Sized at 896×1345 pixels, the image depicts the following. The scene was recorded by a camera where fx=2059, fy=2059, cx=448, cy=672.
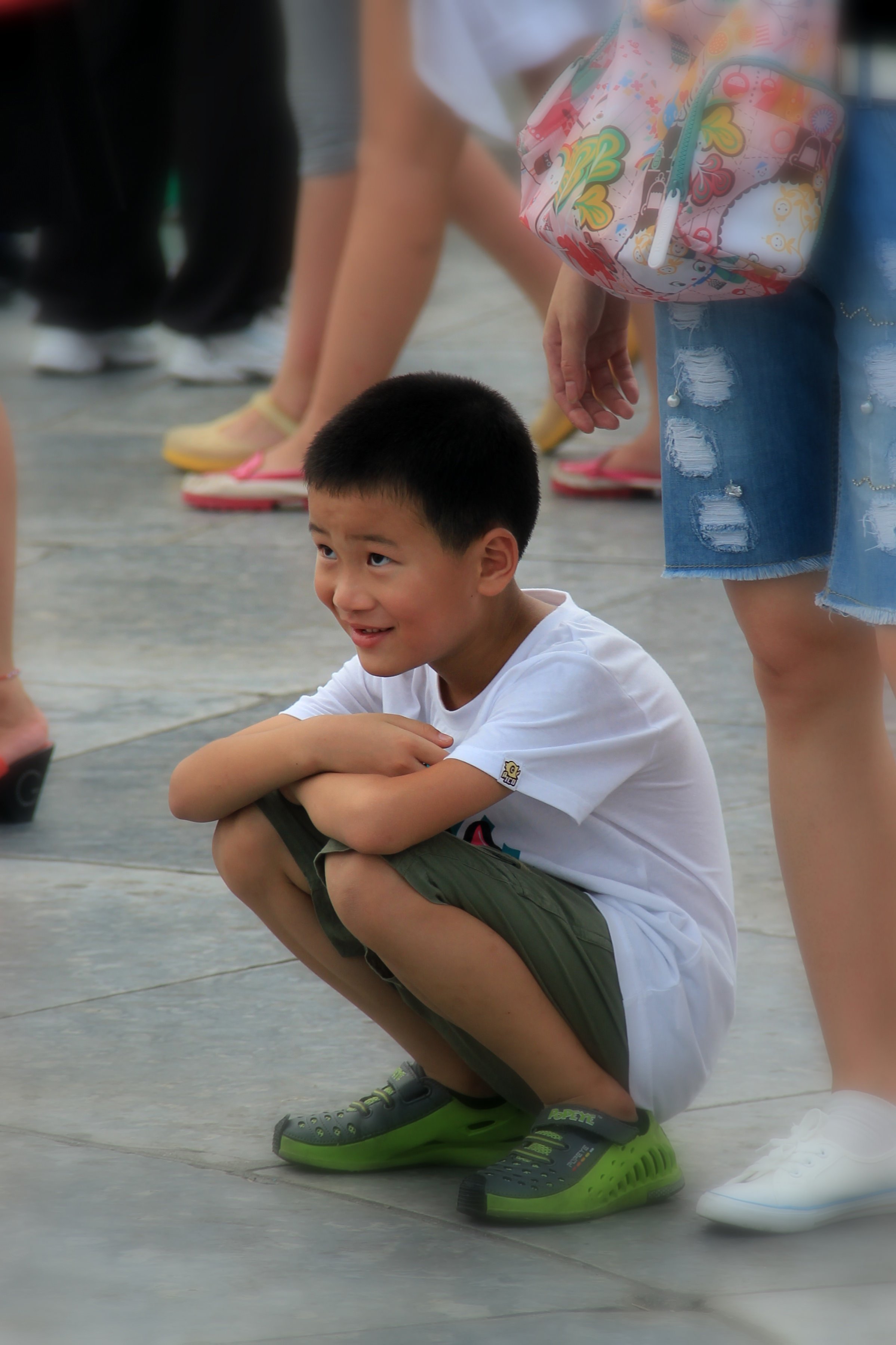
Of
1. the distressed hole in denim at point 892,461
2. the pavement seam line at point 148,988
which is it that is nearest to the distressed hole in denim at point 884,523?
the distressed hole in denim at point 892,461

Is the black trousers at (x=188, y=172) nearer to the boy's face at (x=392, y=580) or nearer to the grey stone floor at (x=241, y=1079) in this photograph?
the grey stone floor at (x=241, y=1079)

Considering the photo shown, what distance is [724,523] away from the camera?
235cm

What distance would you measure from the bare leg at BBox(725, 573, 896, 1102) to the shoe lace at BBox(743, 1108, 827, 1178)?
0.22 ft

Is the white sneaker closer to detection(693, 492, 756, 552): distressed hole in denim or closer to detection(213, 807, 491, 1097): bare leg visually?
detection(213, 807, 491, 1097): bare leg

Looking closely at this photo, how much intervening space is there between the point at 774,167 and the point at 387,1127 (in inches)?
48.8

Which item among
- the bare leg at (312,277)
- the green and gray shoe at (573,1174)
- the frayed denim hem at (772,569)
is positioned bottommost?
the bare leg at (312,277)

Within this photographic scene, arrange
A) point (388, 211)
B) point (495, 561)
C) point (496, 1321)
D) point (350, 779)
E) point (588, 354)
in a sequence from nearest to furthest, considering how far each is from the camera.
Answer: point (496, 1321)
point (350, 779)
point (495, 561)
point (588, 354)
point (388, 211)

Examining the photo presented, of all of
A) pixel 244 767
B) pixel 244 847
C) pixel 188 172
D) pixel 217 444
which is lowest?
pixel 217 444

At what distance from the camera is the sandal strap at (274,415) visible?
238 inches

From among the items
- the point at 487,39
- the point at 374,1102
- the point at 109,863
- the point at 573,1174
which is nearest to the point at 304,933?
the point at 374,1102

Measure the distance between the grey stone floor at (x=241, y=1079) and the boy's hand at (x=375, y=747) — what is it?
1.68 feet

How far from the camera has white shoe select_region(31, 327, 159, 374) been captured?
24.9 feet

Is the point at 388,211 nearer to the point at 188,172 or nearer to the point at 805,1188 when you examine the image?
the point at 188,172

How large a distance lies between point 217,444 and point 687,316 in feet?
12.9
